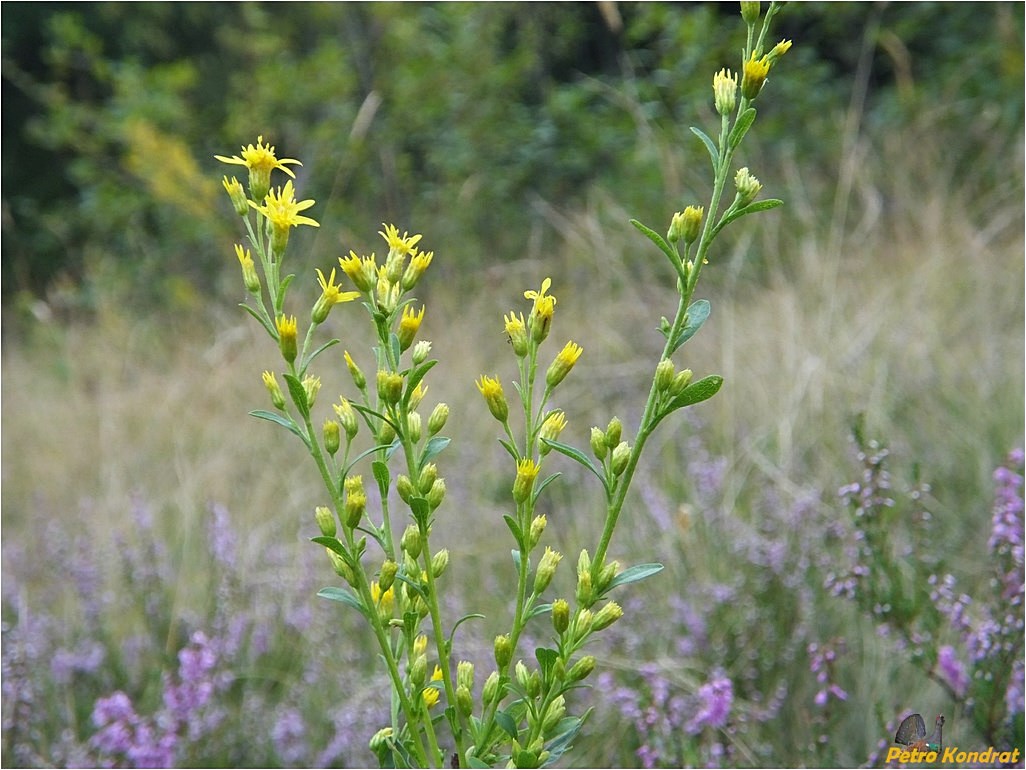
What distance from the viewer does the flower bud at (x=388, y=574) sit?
97 centimetres

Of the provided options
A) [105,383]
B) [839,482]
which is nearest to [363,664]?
[839,482]

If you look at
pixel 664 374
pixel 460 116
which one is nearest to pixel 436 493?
pixel 664 374

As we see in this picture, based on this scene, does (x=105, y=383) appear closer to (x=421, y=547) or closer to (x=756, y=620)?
(x=756, y=620)

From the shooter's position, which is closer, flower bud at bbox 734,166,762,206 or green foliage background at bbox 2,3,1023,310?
flower bud at bbox 734,166,762,206

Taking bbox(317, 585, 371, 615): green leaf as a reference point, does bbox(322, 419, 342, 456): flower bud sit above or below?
above

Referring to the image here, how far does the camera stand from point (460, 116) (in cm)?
804

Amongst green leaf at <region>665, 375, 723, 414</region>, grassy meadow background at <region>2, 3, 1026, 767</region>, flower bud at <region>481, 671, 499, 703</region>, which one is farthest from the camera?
grassy meadow background at <region>2, 3, 1026, 767</region>

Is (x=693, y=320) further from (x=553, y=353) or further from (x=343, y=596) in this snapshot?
(x=553, y=353)

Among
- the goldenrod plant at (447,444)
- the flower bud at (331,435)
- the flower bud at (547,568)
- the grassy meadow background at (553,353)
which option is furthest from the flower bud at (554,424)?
the grassy meadow background at (553,353)

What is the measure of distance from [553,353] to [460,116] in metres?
3.76

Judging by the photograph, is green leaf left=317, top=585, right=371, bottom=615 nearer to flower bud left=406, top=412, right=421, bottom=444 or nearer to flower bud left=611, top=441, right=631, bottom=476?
flower bud left=406, top=412, right=421, bottom=444

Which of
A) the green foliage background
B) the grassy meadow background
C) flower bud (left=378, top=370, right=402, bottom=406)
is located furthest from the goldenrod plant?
the green foliage background

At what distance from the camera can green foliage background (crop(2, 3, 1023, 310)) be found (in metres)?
7.23

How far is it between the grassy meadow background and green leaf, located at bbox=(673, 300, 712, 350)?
3.44ft
